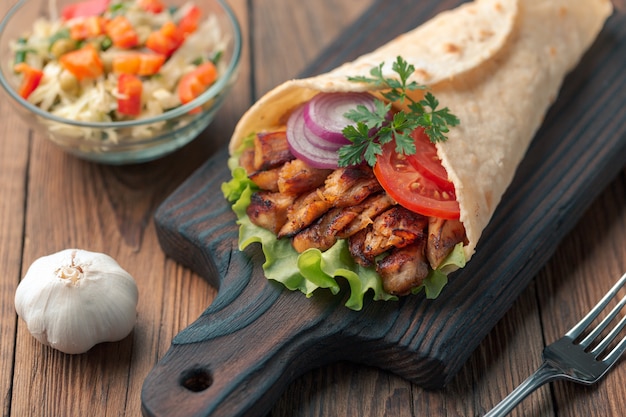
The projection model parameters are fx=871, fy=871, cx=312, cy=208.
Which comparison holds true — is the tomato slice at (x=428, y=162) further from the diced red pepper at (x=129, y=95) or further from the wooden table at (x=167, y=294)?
the diced red pepper at (x=129, y=95)

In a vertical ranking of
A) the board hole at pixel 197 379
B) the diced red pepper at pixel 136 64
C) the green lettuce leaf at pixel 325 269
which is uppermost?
the diced red pepper at pixel 136 64

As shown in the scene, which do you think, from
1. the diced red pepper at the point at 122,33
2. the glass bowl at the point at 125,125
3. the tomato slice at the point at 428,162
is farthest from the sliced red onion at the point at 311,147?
the diced red pepper at the point at 122,33

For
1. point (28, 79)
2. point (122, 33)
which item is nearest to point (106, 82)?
point (122, 33)

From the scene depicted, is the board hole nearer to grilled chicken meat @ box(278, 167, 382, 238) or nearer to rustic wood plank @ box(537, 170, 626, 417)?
grilled chicken meat @ box(278, 167, 382, 238)

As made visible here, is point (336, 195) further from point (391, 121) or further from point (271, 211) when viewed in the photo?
point (391, 121)

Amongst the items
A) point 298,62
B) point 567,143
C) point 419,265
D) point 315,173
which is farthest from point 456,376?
point 298,62

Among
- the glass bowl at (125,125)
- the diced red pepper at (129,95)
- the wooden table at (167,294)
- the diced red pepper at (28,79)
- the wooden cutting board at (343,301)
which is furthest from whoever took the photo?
the diced red pepper at (28,79)
